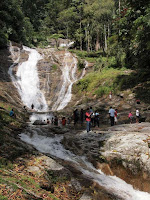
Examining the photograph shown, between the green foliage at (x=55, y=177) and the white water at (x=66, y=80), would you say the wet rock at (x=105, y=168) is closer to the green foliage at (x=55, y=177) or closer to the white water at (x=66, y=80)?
the green foliage at (x=55, y=177)

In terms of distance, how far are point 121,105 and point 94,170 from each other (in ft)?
40.0

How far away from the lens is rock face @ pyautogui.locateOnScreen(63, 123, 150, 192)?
636 cm

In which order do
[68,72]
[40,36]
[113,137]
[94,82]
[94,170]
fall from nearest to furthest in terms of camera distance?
[94,170]
[113,137]
[94,82]
[68,72]
[40,36]

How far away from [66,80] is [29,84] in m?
6.54

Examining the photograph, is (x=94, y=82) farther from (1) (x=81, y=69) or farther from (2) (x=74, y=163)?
(2) (x=74, y=163)

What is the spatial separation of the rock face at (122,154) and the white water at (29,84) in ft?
54.6

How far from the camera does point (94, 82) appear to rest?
83.8ft

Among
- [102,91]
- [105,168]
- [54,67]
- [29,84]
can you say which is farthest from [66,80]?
[105,168]

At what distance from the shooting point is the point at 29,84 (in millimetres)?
28922

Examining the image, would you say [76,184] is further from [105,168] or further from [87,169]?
[105,168]

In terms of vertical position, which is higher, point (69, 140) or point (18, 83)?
point (18, 83)

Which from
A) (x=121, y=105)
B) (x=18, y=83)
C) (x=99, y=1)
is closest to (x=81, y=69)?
(x=18, y=83)

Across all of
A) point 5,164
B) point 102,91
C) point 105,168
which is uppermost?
point 102,91

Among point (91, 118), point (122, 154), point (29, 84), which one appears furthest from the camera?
point (29, 84)
